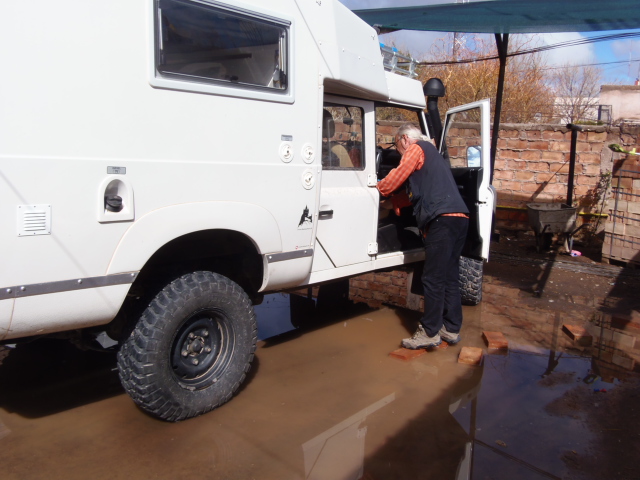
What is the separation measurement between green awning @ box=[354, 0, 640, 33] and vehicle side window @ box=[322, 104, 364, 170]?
2532 mm

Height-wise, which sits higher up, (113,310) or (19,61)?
(19,61)

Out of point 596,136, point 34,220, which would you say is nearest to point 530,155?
point 596,136

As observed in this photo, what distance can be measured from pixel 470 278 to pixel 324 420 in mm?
2932

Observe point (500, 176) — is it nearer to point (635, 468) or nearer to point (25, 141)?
point (635, 468)

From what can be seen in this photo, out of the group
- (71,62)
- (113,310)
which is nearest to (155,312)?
(113,310)

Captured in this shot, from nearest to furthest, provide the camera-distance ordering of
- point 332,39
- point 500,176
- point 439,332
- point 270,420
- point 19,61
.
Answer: point 19,61, point 270,420, point 332,39, point 439,332, point 500,176

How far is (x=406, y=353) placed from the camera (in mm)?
4559

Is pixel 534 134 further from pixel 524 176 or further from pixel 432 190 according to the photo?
pixel 432 190

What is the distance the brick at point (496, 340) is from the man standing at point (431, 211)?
19.7 inches

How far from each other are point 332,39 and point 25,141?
220cm

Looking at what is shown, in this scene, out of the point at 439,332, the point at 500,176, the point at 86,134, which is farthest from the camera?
the point at 500,176

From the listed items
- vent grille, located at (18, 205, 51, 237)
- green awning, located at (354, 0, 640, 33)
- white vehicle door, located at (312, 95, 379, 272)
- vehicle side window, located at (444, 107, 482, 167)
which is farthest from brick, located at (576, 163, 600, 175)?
vent grille, located at (18, 205, 51, 237)

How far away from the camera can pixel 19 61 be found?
2.50m

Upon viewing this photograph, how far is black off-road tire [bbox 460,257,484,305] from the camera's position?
5812 millimetres
